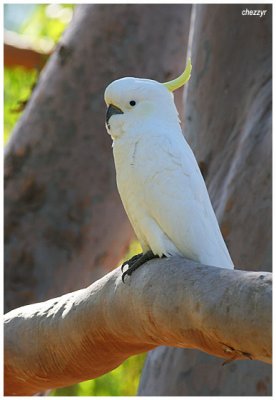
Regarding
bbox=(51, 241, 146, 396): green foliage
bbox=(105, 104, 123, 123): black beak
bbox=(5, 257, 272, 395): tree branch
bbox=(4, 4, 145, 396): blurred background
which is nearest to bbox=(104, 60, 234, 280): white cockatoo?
bbox=(105, 104, 123, 123): black beak

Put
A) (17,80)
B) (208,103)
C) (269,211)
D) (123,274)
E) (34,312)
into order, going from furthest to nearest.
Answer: (17,80)
(208,103)
(269,211)
(34,312)
(123,274)

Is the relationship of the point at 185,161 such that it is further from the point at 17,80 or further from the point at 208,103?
the point at 17,80

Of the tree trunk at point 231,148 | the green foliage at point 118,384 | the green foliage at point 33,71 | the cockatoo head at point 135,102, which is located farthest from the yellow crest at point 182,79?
the green foliage at point 33,71

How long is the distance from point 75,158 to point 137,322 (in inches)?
81.5

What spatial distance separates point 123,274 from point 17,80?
12.0 ft

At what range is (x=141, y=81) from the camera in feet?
6.42

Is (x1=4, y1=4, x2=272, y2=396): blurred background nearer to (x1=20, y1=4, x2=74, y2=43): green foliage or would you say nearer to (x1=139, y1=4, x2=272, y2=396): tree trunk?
(x1=139, y1=4, x2=272, y2=396): tree trunk

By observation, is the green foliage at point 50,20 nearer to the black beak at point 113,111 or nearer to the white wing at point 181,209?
the black beak at point 113,111

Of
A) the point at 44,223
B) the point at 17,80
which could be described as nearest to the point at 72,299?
the point at 44,223

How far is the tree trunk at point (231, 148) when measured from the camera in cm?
273

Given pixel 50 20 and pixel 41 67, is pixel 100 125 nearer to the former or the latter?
pixel 41 67

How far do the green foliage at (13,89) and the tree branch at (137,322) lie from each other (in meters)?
3.17

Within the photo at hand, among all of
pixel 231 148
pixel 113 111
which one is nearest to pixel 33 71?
pixel 231 148

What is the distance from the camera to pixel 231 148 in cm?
297
